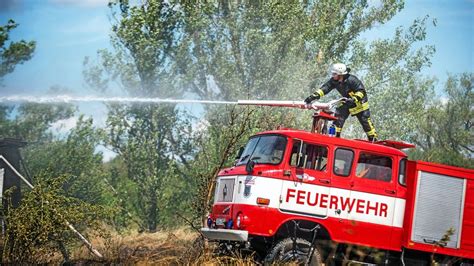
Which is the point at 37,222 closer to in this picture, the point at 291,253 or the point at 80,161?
the point at 291,253

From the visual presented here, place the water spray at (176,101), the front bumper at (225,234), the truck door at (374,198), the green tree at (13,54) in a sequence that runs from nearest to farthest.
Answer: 1. the front bumper at (225,234)
2. the truck door at (374,198)
3. the water spray at (176,101)
4. the green tree at (13,54)

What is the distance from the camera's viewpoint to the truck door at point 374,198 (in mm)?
15055

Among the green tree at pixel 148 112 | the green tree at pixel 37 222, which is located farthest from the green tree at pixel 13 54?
the green tree at pixel 37 222

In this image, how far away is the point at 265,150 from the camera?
1502 centimetres

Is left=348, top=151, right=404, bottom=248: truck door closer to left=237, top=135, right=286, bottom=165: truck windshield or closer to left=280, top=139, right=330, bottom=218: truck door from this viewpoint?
left=280, top=139, right=330, bottom=218: truck door

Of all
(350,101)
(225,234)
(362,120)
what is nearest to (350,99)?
(350,101)

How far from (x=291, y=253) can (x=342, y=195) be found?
1.39 meters

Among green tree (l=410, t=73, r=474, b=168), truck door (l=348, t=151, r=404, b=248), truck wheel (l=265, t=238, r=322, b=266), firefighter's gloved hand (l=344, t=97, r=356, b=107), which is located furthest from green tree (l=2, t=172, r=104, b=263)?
green tree (l=410, t=73, r=474, b=168)

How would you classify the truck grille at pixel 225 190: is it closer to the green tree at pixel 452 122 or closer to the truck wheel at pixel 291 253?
the truck wheel at pixel 291 253

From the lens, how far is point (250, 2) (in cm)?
3241

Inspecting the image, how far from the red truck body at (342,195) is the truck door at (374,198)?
18mm

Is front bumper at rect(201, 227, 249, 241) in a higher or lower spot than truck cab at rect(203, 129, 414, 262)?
lower

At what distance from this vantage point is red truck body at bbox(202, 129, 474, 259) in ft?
47.7

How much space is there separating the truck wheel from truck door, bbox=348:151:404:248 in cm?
90
